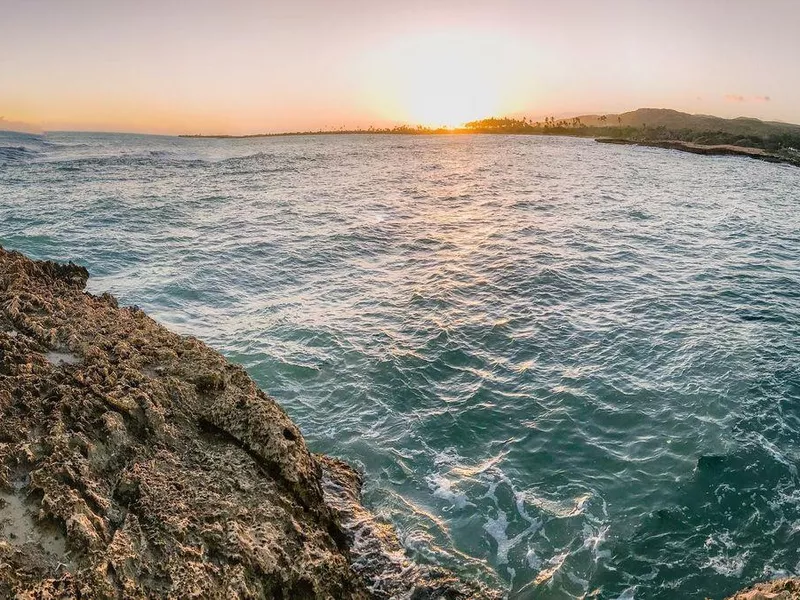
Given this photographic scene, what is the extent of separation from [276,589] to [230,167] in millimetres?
75179

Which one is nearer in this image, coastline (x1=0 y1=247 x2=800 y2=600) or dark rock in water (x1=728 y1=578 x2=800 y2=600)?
coastline (x1=0 y1=247 x2=800 y2=600)

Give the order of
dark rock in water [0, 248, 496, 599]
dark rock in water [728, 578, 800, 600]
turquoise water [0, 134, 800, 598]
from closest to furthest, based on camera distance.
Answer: dark rock in water [0, 248, 496, 599]
dark rock in water [728, 578, 800, 600]
turquoise water [0, 134, 800, 598]

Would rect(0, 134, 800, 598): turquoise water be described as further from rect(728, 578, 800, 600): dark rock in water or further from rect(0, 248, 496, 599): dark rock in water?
rect(0, 248, 496, 599): dark rock in water

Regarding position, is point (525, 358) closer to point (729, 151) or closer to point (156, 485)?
point (156, 485)

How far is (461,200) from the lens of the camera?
44.5m

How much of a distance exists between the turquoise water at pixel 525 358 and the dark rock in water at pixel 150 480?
106 inches

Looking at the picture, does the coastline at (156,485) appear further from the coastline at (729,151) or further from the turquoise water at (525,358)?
the coastline at (729,151)

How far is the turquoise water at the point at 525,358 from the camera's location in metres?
9.34

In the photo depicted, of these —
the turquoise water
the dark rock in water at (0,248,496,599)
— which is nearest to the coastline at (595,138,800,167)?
the turquoise water

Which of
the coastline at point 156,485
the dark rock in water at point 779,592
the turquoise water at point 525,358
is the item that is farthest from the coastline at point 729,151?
the coastline at point 156,485

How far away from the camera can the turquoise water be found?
30.7 ft

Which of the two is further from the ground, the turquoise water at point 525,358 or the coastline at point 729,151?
the coastline at point 729,151

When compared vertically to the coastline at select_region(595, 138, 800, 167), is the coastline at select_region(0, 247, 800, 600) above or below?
below

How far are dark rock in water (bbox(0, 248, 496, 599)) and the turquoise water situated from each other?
2.68m
